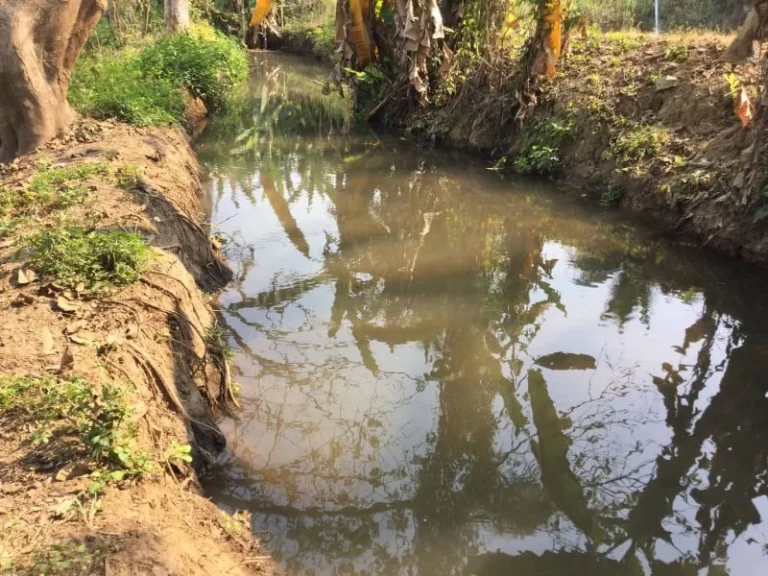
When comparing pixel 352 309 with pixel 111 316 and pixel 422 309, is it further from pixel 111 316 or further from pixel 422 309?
pixel 111 316

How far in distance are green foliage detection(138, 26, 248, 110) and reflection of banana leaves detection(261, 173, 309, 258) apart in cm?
371

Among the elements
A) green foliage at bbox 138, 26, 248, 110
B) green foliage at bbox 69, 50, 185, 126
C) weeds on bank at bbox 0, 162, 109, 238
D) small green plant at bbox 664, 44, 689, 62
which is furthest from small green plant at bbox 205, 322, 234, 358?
green foliage at bbox 138, 26, 248, 110

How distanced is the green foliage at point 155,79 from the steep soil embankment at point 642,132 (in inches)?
212

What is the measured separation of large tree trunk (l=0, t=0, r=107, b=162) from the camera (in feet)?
24.5

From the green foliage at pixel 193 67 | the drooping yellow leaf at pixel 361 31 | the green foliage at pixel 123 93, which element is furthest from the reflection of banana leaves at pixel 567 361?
the drooping yellow leaf at pixel 361 31

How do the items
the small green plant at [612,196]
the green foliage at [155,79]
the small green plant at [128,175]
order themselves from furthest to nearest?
the green foliage at [155,79], the small green plant at [612,196], the small green plant at [128,175]

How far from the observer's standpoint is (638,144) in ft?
27.3

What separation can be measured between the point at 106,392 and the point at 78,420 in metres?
0.21

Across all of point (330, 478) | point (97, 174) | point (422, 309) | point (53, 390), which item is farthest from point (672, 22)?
point (53, 390)

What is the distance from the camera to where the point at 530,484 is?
3.91m

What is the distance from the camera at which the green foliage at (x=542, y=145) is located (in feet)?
31.6

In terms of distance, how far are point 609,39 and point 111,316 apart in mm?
10197

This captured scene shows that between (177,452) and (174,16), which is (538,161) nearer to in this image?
(177,452)

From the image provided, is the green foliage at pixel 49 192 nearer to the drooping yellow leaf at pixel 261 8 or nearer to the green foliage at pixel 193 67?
the green foliage at pixel 193 67
